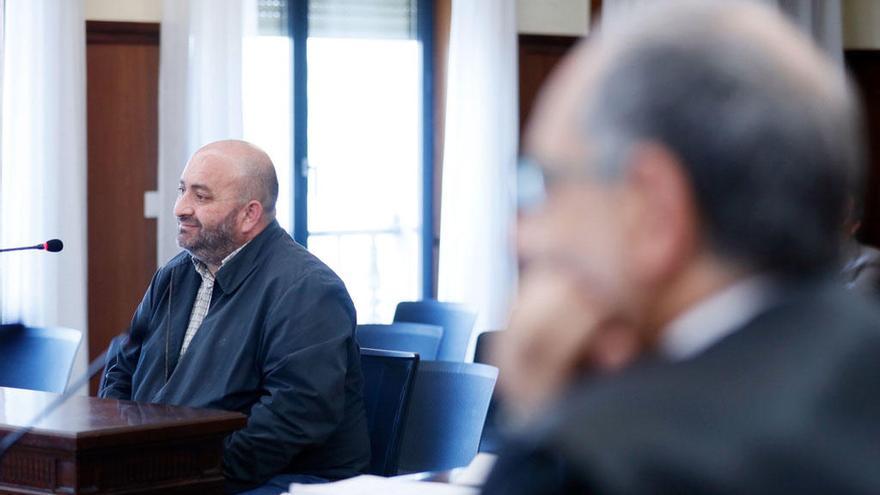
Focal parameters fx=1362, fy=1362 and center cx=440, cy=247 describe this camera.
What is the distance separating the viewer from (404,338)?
Result: 4.75 m

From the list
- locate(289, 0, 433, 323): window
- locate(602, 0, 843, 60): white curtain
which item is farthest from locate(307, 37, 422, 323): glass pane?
locate(602, 0, 843, 60): white curtain

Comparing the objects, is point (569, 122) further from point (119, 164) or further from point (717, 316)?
point (119, 164)

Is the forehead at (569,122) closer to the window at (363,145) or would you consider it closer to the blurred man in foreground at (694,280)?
the blurred man in foreground at (694,280)

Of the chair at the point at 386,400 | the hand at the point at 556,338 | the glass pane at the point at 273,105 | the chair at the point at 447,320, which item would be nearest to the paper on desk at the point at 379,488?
the hand at the point at 556,338

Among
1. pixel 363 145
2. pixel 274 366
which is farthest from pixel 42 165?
pixel 274 366

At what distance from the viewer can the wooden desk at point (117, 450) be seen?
8.39 feet

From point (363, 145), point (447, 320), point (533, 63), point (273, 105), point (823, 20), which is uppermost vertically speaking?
point (823, 20)

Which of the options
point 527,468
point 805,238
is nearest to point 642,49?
point 805,238

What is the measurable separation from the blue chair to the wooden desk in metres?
1.81

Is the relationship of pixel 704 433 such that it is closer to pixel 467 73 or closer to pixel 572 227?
pixel 572 227

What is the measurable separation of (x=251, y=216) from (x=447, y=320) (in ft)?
6.71

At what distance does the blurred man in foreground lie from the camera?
2.41 feet

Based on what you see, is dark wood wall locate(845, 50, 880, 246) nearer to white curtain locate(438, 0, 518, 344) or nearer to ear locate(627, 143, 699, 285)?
white curtain locate(438, 0, 518, 344)

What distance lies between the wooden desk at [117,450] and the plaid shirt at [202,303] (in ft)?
1.99
